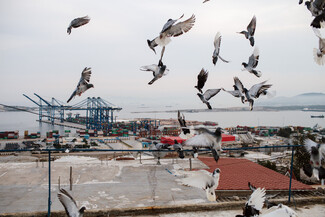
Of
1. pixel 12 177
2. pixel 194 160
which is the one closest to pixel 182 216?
pixel 12 177

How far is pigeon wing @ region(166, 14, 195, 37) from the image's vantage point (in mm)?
2197

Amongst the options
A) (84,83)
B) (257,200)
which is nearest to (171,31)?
(84,83)

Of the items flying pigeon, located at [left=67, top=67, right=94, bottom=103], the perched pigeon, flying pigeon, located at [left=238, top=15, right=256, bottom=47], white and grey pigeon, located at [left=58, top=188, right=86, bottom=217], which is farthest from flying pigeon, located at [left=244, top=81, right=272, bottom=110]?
white and grey pigeon, located at [left=58, top=188, right=86, bottom=217]

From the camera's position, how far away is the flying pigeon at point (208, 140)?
6.60ft

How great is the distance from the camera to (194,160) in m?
8.68

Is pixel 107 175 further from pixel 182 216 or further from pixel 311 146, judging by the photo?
pixel 311 146

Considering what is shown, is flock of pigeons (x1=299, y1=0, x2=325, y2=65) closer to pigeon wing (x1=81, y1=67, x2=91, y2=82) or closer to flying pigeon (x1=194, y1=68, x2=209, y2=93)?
flying pigeon (x1=194, y1=68, x2=209, y2=93)

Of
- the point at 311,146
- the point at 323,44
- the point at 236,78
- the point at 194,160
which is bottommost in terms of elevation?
the point at 194,160

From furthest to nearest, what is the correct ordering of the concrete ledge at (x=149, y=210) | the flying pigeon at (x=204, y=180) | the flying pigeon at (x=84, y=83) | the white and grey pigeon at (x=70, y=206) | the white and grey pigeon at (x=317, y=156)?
the concrete ledge at (x=149, y=210) < the flying pigeon at (x=84, y=83) < the white and grey pigeon at (x=317, y=156) < the flying pigeon at (x=204, y=180) < the white and grey pigeon at (x=70, y=206)

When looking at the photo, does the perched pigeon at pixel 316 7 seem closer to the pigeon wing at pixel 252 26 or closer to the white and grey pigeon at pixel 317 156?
the pigeon wing at pixel 252 26

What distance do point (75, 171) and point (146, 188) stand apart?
2607mm

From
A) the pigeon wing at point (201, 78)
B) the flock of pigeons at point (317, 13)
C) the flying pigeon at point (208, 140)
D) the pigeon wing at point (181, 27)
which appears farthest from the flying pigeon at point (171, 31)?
the flock of pigeons at point (317, 13)

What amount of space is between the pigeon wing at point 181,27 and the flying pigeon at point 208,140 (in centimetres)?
88

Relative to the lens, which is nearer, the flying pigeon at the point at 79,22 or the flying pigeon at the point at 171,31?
the flying pigeon at the point at 171,31
